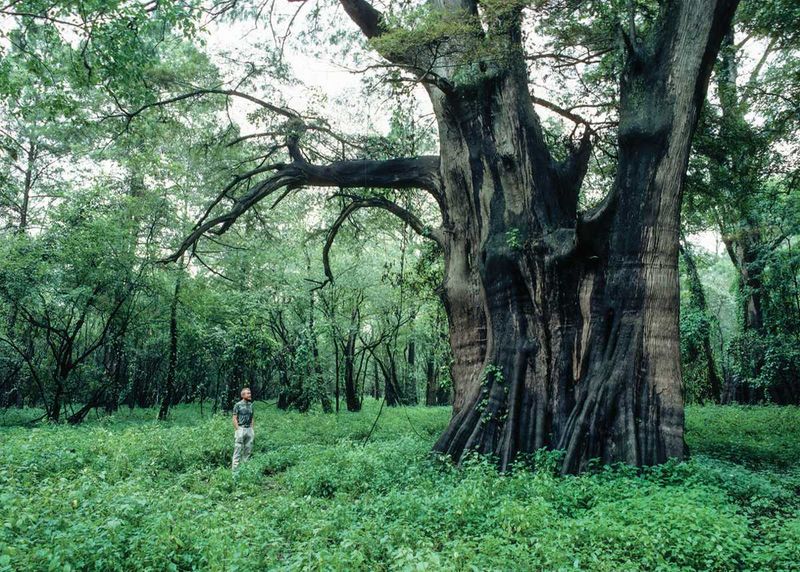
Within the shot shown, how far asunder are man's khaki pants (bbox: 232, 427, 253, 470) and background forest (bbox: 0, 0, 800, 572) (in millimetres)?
525

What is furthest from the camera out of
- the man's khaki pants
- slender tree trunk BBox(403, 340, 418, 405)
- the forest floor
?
slender tree trunk BBox(403, 340, 418, 405)

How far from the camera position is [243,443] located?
9688 mm

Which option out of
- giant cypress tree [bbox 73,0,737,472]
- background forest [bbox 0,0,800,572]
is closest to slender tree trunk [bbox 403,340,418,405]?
background forest [bbox 0,0,800,572]

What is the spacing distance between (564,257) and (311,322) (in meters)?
15.9

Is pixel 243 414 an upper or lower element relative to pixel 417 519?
upper

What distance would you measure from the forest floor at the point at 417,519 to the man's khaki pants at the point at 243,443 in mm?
1718

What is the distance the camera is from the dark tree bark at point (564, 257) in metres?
6.26

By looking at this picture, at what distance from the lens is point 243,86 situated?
10016 mm

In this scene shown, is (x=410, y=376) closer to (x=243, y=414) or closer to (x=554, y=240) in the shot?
(x=243, y=414)

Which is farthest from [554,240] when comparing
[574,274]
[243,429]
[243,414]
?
[243,429]

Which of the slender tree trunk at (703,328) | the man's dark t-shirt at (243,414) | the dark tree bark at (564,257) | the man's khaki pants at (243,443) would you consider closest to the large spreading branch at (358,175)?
the dark tree bark at (564,257)

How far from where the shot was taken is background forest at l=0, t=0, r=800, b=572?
409cm

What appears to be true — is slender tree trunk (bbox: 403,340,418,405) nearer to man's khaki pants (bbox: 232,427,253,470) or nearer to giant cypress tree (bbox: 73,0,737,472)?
man's khaki pants (bbox: 232,427,253,470)

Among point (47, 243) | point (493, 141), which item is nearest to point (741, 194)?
point (493, 141)
